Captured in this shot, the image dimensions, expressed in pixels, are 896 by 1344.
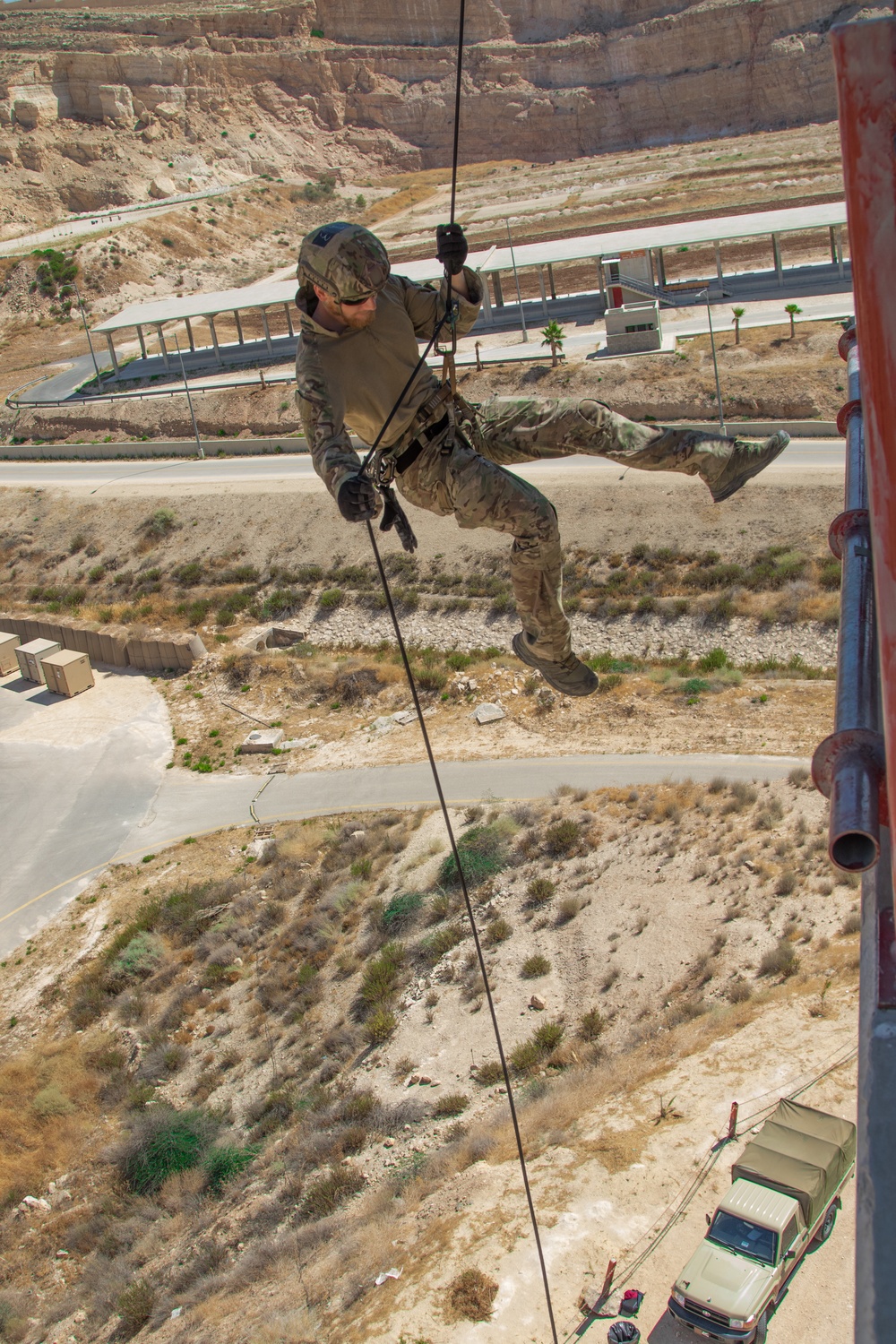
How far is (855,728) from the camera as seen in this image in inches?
164

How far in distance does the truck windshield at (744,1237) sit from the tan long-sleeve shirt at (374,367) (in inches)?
447

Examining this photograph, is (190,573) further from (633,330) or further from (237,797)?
(633,330)

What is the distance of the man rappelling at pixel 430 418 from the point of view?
8516 millimetres

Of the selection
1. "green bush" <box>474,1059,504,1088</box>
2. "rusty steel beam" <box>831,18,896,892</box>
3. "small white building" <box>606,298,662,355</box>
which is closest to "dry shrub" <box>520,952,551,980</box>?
"green bush" <box>474,1059,504,1088</box>

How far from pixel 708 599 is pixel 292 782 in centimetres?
1750

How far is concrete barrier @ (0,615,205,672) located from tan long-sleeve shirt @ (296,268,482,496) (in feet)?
139

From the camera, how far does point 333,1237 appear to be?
18.3 m

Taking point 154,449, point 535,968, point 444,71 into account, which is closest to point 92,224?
point 154,449

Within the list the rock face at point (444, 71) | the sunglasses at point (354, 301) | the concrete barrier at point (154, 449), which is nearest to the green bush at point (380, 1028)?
the sunglasses at point (354, 301)

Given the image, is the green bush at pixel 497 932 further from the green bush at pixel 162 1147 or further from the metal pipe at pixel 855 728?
the metal pipe at pixel 855 728

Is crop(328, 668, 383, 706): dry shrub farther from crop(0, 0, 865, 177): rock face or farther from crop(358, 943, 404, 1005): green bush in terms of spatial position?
crop(0, 0, 865, 177): rock face

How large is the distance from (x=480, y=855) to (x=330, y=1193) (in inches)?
432

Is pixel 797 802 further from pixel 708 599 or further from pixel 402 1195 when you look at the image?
pixel 708 599

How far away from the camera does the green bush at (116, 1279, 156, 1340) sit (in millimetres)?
18688
